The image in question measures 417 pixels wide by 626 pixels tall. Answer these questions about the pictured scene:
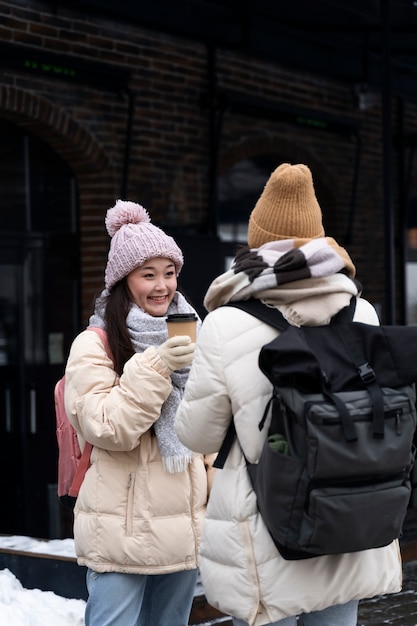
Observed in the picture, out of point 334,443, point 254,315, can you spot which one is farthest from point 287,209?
point 334,443

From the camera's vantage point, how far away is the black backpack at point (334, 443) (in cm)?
251

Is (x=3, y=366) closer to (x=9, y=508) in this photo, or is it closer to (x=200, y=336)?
(x=9, y=508)

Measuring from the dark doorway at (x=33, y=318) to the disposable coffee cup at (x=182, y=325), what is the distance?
4094mm

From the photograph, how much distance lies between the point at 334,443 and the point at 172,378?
0.95m

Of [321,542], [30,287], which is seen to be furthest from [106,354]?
[30,287]

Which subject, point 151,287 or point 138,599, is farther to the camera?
point 151,287

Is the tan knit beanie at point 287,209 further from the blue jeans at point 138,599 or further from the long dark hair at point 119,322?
the blue jeans at point 138,599

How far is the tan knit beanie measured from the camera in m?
2.82

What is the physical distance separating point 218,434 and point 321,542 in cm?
43

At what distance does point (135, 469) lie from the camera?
3.24 m

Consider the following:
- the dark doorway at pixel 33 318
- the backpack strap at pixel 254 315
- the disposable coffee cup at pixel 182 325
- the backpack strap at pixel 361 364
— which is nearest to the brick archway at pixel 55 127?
the dark doorway at pixel 33 318

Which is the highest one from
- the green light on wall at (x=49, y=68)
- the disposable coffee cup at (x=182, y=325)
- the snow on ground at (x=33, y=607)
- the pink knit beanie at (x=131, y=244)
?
the green light on wall at (x=49, y=68)

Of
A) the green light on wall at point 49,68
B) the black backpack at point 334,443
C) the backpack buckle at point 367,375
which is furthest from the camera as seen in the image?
the green light on wall at point 49,68

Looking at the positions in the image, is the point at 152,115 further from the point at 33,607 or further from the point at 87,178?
the point at 33,607
